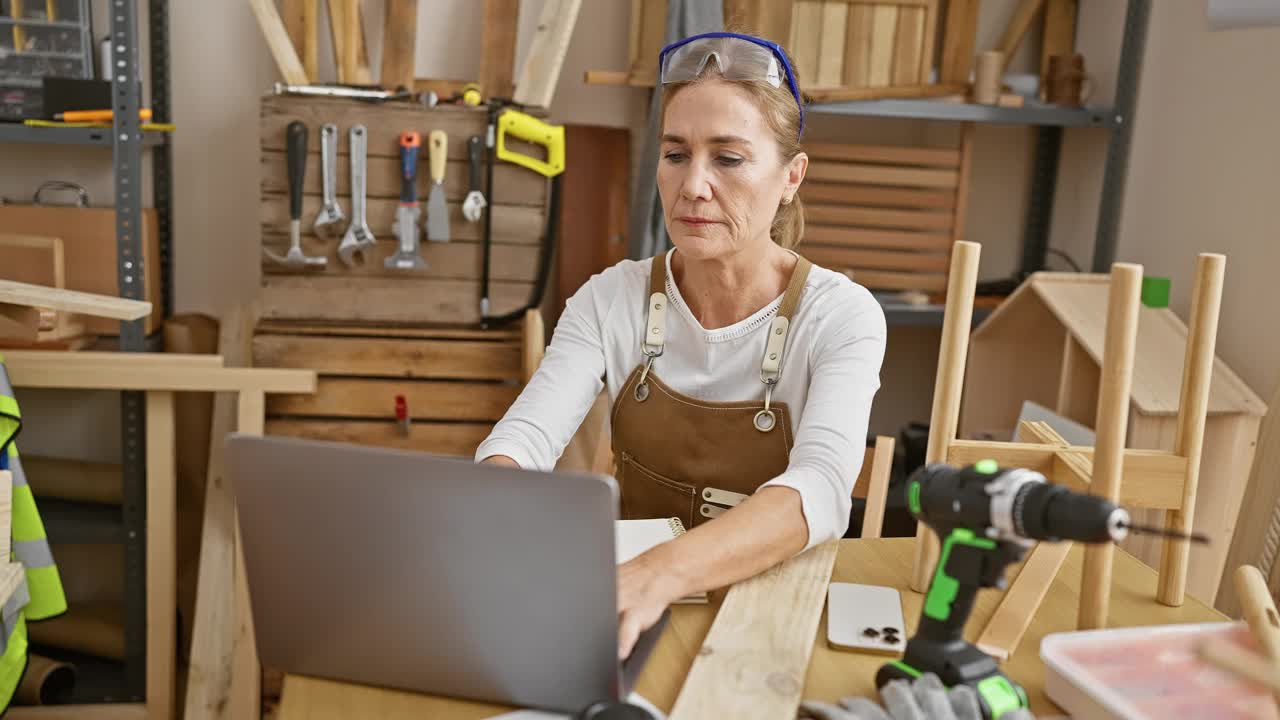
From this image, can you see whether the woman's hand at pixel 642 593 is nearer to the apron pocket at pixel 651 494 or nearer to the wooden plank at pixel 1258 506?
the apron pocket at pixel 651 494

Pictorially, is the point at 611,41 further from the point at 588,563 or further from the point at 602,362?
the point at 588,563

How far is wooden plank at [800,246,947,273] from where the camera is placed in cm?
302

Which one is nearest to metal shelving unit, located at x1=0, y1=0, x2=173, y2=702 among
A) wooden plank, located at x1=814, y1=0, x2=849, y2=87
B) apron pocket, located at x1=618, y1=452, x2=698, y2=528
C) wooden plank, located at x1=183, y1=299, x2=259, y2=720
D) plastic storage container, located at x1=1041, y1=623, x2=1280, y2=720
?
wooden plank, located at x1=183, y1=299, x2=259, y2=720

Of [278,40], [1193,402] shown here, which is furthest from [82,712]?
[1193,402]

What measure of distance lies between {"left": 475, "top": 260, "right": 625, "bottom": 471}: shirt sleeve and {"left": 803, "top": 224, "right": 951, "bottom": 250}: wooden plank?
1.34 meters

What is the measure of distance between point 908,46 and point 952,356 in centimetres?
201

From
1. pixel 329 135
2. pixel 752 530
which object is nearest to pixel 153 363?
pixel 329 135

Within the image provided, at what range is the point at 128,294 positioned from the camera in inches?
97.0

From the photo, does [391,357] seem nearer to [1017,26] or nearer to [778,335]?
[778,335]

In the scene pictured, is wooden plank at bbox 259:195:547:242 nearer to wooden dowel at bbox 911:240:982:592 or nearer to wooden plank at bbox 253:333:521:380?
wooden plank at bbox 253:333:521:380

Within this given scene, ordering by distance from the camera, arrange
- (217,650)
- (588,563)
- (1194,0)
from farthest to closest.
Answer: (1194,0) < (217,650) < (588,563)

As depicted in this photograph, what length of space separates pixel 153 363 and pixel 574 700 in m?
1.81

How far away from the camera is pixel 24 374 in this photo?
231 cm

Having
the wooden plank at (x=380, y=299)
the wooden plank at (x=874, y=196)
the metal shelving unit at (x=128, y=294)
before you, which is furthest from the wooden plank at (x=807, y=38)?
the metal shelving unit at (x=128, y=294)
